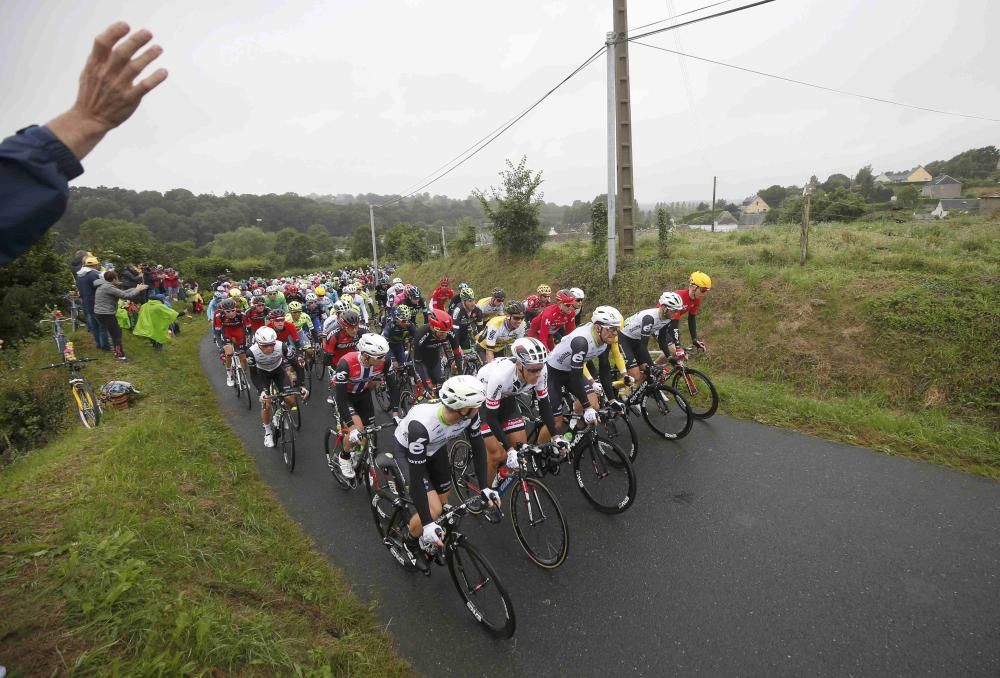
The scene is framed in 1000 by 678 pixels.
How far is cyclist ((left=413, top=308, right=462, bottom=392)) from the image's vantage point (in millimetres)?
7426

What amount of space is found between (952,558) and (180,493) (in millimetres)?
7909

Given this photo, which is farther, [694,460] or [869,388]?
[869,388]

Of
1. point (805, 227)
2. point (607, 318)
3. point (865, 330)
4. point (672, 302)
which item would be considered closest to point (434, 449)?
point (607, 318)

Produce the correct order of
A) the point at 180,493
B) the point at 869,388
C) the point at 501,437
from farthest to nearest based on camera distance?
the point at 869,388
the point at 180,493
the point at 501,437

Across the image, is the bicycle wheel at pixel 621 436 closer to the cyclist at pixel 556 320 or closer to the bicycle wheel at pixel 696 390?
the bicycle wheel at pixel 696 390

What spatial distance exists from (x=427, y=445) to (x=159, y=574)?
2351mm

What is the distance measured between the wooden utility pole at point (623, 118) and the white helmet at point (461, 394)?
948 cm

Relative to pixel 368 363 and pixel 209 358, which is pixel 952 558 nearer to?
pixel 368 363

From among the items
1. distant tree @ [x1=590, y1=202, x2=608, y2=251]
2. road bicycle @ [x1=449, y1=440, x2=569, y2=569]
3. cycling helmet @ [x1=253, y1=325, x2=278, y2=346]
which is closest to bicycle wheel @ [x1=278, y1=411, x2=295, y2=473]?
cycling helmet @ [x1=253, y1=325, x2=278, y2=346]

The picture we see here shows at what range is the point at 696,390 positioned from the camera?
7.27m

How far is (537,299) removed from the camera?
31.7 ft

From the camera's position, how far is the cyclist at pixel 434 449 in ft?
12.6

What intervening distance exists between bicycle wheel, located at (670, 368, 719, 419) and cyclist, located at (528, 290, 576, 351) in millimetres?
2015

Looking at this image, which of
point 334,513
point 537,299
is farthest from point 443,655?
point 537,299
